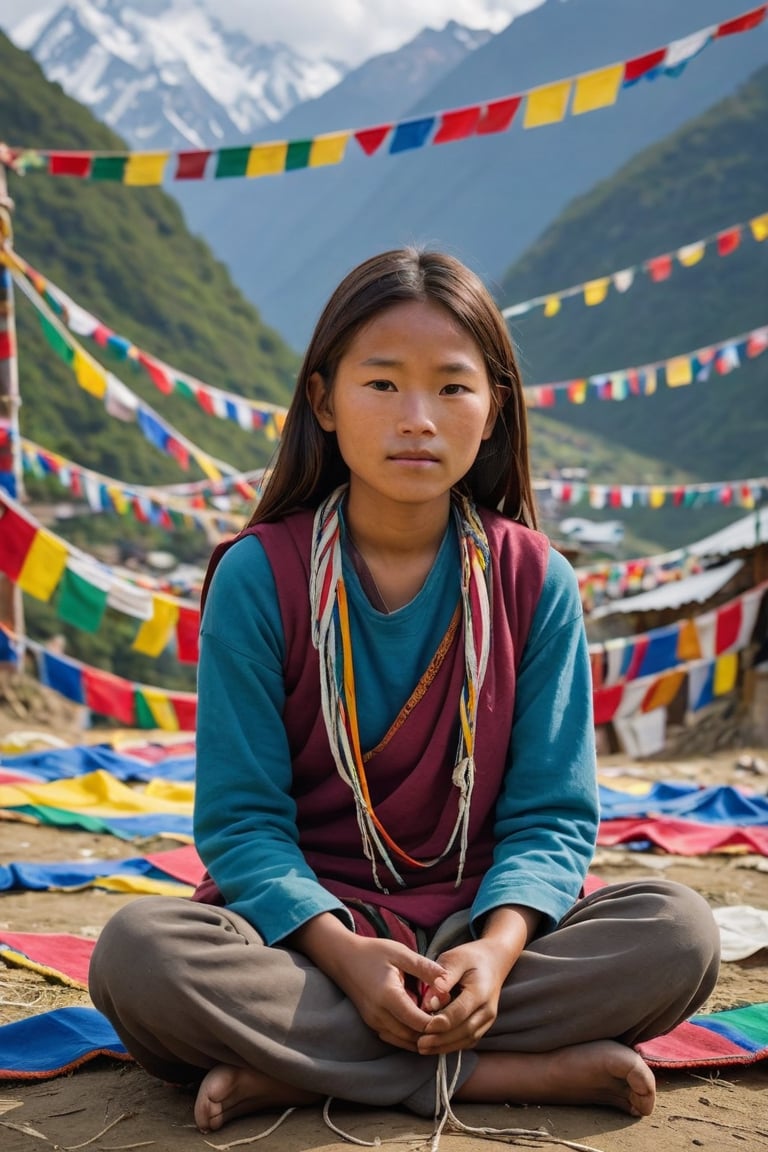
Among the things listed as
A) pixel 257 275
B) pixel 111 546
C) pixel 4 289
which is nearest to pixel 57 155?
pixel 4 289

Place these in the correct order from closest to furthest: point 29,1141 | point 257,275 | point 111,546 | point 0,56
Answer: point 29,1141 < point 111,546 < point 0,56 < point 257,275

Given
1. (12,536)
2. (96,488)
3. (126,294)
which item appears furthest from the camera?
(126,294)

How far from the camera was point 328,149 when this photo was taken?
8.08 meters

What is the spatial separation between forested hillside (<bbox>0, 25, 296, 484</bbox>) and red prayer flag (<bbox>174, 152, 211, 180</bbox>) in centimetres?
2350

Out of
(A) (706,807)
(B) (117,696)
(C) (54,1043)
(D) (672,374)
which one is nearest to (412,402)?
(C) (54,1043)

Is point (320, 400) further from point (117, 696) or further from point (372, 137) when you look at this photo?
point (372, 137)

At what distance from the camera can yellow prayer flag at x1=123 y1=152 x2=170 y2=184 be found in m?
8.39

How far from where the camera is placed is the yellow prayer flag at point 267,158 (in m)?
8.03

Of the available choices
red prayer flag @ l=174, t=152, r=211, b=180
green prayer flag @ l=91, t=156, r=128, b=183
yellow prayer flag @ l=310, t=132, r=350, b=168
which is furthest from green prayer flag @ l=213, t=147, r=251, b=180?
green prayer flag @ l=91, t=156, r=128, b=183

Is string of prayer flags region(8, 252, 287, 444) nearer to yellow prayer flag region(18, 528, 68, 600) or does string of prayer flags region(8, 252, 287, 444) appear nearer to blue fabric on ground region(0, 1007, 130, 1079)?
yellow prayer flag region(18, 528, 68, 600)

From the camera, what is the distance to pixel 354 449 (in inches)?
100

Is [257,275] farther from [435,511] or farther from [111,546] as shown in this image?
[435,511]

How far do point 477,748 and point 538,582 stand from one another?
1.18 ft

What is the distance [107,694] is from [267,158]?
3.33 metres
